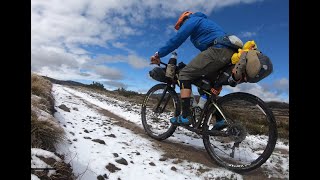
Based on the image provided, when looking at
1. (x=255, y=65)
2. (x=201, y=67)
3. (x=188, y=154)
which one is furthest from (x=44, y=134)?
(x=255, y=65)

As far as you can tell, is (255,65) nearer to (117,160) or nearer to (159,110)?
(117,160)

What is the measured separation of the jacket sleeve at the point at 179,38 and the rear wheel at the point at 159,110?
1.11 metres

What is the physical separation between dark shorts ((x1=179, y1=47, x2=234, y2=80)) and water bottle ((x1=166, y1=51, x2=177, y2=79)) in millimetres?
821

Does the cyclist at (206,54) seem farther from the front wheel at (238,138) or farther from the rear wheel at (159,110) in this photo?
the rear wheel at (159,110)

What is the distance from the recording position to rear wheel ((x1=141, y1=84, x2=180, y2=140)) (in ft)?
25.8

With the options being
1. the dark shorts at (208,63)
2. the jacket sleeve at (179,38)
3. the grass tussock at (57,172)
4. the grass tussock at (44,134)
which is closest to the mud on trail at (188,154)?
the dark shorts at (208,63)

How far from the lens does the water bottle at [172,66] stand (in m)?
7.54

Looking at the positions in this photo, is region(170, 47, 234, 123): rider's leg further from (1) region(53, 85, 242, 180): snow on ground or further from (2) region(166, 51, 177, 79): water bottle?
(1) region(53, 85, 242, 180): snow on ground

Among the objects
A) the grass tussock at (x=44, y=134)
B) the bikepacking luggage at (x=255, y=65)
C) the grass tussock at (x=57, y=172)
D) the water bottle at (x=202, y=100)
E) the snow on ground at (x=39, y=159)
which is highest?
the bikepacking luggage at (x=255, y=65)

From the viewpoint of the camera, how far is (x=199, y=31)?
6453mm

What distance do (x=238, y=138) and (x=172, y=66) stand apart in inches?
97.4

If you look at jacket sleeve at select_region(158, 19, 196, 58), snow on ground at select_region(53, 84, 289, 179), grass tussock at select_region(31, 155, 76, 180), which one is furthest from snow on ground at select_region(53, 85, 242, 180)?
jacket sleeve at select_region(158, 19, 196, 58)
